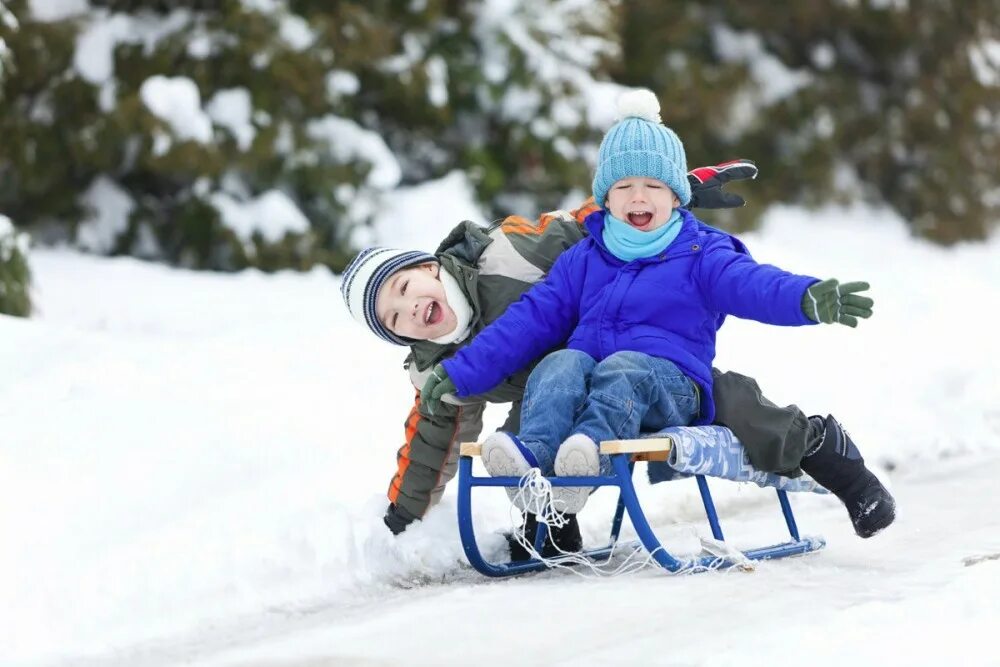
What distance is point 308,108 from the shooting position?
878 cm

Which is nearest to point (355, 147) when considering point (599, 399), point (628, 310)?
point (628, 310)

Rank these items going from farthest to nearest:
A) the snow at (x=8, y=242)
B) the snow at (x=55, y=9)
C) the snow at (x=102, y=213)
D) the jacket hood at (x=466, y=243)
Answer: the snow at (x=102, y=213), the snow at (x=55, y=9), the snow at (x=8, y=242), the jacket hood at (x=466, y=243)

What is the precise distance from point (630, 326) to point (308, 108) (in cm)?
536

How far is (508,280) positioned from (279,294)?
12.7 feet

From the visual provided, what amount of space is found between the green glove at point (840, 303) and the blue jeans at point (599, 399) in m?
0.50

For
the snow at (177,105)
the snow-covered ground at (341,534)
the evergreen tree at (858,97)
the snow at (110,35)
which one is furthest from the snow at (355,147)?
the evergreen tree at (858,97)

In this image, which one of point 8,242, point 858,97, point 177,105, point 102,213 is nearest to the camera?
point 8,242

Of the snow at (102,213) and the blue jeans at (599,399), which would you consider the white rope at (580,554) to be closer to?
the blue jeans at (599,399)

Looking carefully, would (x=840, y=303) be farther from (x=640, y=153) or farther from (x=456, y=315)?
(x=456, y=315)

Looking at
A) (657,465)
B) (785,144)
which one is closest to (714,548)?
(657,465)

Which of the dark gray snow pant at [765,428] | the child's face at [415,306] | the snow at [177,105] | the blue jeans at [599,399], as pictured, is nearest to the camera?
the blue jeans at [599,399]

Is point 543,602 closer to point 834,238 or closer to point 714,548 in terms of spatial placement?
point 714,548

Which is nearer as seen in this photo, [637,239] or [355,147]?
[637,239]

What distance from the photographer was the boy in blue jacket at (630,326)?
11.9 ft
